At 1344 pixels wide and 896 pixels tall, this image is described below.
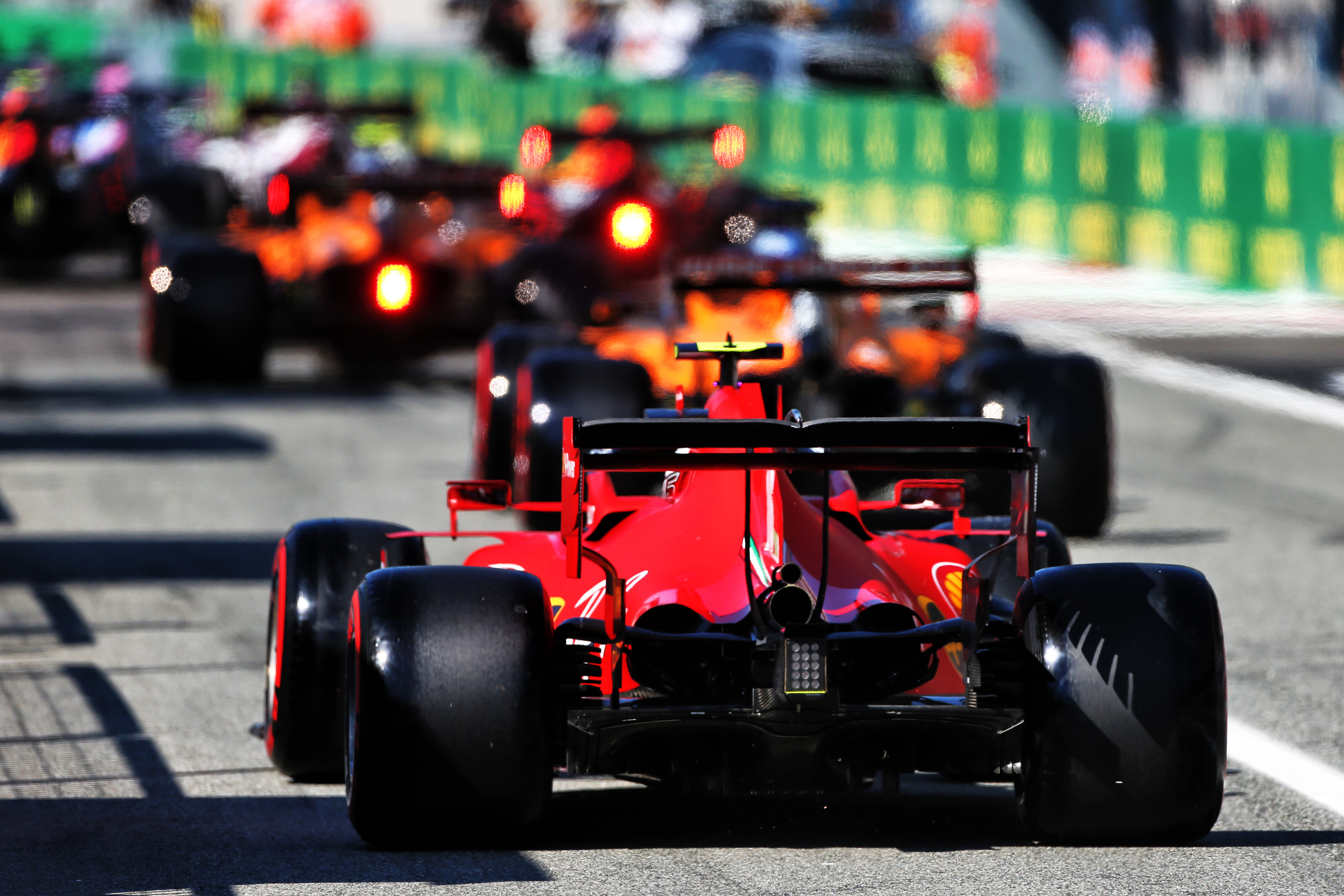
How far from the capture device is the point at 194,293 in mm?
18141

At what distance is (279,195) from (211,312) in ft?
3.09

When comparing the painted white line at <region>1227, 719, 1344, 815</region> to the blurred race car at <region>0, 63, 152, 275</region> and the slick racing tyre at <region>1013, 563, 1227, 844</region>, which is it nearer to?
the slick racing tyre at <region>1013, 563, 1227, 844</region>

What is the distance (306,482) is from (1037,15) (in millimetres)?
33930

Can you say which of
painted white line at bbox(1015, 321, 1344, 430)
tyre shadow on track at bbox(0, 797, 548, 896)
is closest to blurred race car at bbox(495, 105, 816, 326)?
painted white line at bbox(1015, 321, 1344, 430)

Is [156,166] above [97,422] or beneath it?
above

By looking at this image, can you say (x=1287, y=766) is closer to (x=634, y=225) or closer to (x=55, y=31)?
(x=634, y=225)

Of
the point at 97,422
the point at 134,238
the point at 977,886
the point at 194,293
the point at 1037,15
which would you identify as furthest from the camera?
the point at 1037,15

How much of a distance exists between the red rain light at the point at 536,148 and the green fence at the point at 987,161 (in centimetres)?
230

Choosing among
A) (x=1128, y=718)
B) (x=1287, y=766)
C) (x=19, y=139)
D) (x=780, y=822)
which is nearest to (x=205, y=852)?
(x=780, y=822)

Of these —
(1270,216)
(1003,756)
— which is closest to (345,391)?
(1270,216)

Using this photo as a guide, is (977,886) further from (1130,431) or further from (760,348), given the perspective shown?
(1130,431)

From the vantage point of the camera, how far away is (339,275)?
59.7ft

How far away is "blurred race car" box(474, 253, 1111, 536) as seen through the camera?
11742 mm

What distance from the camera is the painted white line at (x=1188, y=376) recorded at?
17.6 m
